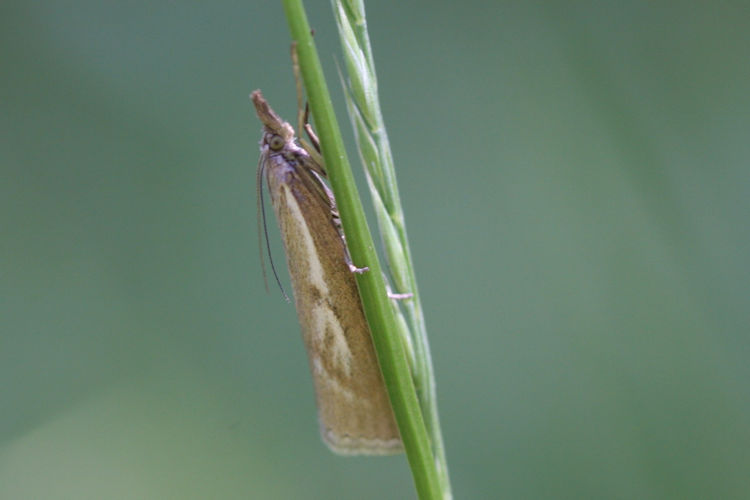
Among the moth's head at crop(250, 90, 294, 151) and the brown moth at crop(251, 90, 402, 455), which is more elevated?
the moth's head at crop(250, 90, 294, 151)

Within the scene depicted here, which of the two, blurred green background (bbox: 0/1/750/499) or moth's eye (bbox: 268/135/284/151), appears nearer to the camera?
moth's eye (bbox: 268/135/284/151)

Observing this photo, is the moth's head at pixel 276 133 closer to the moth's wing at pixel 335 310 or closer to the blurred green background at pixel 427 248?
the moth's wing at pixel 335 310

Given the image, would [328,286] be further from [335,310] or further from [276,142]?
[276,142]

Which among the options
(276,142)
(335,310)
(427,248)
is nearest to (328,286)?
(335,310)

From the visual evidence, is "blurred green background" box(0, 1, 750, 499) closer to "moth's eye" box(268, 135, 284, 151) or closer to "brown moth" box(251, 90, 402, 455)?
"brown moth" box(251, 90, 402, 455)

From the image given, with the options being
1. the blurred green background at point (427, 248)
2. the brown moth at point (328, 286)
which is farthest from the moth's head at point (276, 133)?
the blurred green background at point (427, 248)

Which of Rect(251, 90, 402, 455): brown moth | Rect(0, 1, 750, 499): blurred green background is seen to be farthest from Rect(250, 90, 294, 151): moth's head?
Rect(0, 1, 750, 499): blurred green background
